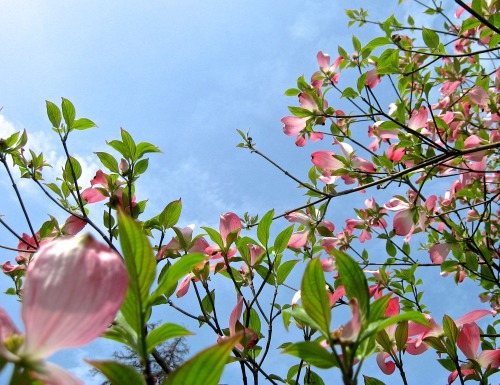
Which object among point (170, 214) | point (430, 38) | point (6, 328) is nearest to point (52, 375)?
point (6, 328)

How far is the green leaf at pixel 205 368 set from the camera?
241 millimetres

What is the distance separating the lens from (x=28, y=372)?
0.22m

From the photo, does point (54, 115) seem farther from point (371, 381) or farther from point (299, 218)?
point (371, 381)

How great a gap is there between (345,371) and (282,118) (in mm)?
1381

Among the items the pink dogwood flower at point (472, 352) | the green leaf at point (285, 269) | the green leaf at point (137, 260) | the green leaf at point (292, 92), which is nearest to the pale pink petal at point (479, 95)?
the green leaf at point (292, 92)

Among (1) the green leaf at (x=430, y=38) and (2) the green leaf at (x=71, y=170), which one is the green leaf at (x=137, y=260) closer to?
(2) the green leaf at (x=71, y=170)

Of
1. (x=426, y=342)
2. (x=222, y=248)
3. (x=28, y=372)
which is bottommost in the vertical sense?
(x=28, y=372)

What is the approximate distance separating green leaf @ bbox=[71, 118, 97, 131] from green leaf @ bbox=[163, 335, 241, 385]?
3.62 feet

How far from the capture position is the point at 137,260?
26 cm

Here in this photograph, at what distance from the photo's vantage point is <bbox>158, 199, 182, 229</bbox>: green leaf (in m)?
1.00

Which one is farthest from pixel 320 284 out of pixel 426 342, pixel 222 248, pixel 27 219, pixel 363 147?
pixel 363 147

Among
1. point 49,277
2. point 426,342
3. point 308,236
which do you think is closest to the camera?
point 49,277

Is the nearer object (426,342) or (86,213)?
(426,342)

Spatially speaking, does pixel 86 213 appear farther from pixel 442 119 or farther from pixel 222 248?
pixel 442 119
